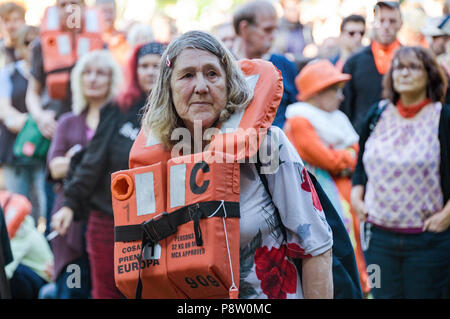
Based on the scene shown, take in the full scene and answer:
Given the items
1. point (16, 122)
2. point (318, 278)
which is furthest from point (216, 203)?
point (16, 122)

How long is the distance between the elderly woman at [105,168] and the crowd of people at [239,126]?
0.01 meters

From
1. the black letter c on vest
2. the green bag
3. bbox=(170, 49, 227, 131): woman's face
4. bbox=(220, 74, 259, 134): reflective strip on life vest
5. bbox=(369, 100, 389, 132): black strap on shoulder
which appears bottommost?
the black letter c on vest

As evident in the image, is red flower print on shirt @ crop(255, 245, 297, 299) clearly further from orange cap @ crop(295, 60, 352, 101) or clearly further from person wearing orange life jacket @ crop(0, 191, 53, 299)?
orange cap @ crop(295, 60, 352, 101)

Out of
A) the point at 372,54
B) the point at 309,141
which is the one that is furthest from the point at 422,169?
the point at 372,54

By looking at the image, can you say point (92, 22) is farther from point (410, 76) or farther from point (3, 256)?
point (3, 256)

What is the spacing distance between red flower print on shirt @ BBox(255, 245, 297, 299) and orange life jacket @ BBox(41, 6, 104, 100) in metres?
4.65

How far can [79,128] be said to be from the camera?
662 centimetres

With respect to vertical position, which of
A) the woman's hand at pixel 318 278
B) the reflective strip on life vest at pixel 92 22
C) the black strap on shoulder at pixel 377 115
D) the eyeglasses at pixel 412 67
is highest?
the reflective strip on life vest at pixel 92 22

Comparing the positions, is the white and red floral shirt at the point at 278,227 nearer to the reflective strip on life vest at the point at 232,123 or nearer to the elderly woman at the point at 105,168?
the reflective strip on life vest at the point at 232,123

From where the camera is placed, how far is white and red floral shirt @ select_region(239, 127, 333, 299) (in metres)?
2.98

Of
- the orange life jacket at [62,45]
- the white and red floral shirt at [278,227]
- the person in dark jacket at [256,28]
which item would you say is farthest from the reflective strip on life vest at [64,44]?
the white and red floral shirt at [278,227]

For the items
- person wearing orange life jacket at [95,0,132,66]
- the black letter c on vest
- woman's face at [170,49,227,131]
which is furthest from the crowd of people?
person wearing orange life jacket at [95,0,132,66]

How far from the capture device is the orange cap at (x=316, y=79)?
6500 mm
